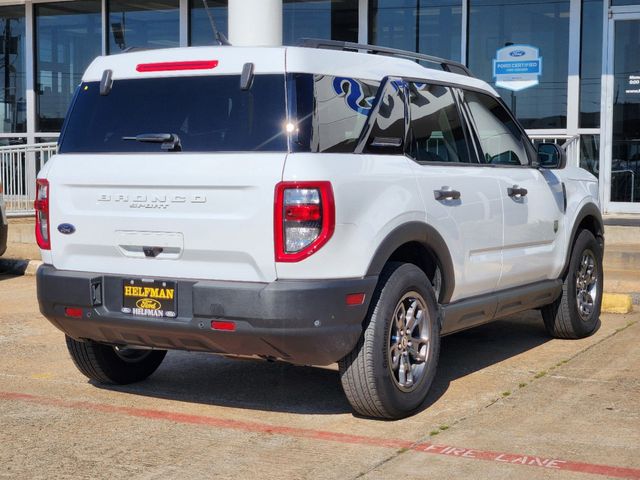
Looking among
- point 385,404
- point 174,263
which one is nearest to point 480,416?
point 385,404

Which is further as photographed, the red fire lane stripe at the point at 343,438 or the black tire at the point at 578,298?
the black tire at the point at 578,298

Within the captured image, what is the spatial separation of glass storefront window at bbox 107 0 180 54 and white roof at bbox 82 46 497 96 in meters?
11.6

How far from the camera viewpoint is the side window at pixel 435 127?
19.9ft

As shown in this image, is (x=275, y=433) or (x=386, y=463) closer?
(x=386, y=463)

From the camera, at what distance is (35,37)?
18.5 metres

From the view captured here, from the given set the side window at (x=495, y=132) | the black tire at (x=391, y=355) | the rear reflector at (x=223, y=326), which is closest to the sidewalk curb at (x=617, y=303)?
the side window at (x=495, y=132)

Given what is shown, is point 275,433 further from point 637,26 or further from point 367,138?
point 637,26

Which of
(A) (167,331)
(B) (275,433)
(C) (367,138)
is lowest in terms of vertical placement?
(B) (275,433)

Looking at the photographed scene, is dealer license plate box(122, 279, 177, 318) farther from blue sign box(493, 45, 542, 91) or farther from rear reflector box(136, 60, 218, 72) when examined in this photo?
blue sign box(493, 45, 542, 91)

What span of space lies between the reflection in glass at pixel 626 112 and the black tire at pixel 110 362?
28.8 ft

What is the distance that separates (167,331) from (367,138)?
1.46m

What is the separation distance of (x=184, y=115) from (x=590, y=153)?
958 centimetres

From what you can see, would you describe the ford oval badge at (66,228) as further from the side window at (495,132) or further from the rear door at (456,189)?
the side window at (495,132)

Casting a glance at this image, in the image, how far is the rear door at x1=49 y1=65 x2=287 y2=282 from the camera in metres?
5.19
